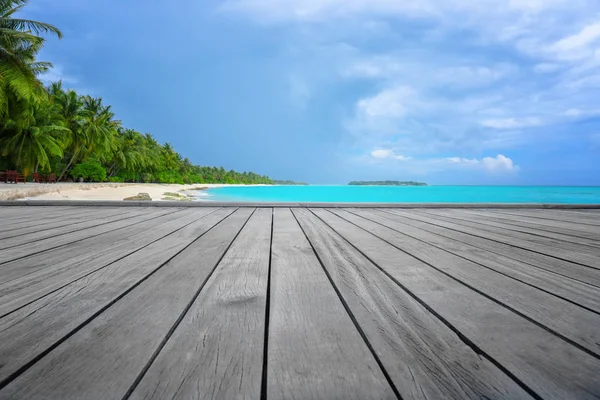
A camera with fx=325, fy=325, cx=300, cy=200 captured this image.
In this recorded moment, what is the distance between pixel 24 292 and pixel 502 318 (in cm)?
142

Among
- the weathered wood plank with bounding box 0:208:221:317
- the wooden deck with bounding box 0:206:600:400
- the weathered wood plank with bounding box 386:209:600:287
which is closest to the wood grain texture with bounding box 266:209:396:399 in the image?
the wooden deck with bounding box 0:206:600:400

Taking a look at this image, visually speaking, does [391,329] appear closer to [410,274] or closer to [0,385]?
[410,274]

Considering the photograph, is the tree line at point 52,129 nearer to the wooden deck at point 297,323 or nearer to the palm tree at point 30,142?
the palm tree at point 30,142

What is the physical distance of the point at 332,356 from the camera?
2.18 feet

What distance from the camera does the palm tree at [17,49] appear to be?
1196 centimetres

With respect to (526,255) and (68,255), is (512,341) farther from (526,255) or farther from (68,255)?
(68,255)

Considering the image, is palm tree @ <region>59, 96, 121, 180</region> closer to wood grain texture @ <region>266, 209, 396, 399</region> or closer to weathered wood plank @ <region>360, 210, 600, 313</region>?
weathered wood plank @ <region>360, 210, 600, 313</region>

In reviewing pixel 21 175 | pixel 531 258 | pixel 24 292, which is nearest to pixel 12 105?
pixel 21 175

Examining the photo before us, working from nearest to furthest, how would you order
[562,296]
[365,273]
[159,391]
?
1. [159,391]
2. [562,296]
3. [365,273]

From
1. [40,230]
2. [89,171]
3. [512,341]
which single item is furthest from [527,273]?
[89,171]

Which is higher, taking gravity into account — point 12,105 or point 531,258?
point 12,105

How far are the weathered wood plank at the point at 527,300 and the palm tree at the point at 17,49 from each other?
1570 centimetres

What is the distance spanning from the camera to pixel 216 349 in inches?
27.0

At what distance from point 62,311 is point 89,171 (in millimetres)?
33142
